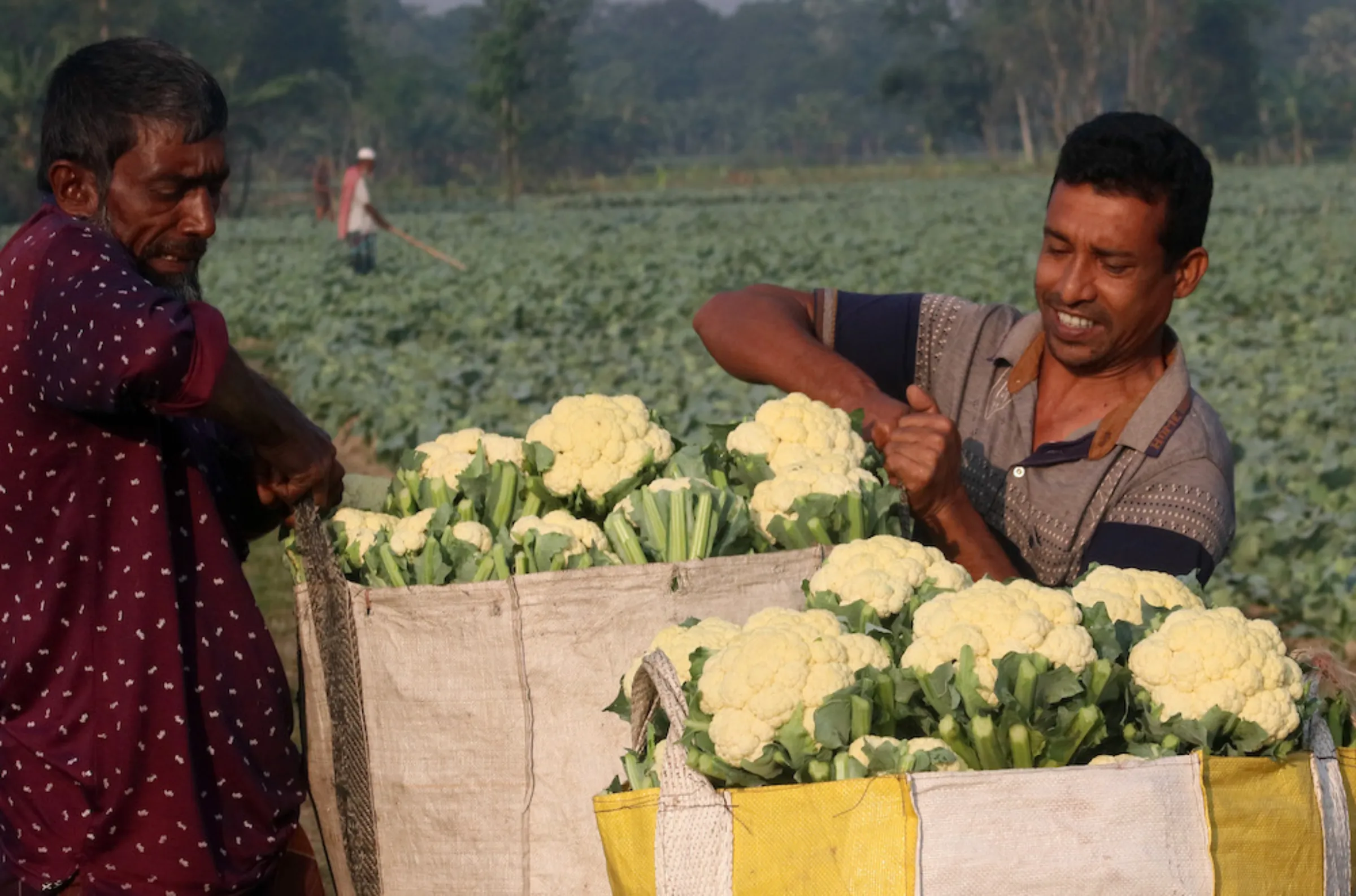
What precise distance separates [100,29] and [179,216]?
6734cm

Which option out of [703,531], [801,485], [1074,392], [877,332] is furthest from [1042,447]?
[703,531]

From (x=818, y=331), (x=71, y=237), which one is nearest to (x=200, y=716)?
(x=71, y=237)

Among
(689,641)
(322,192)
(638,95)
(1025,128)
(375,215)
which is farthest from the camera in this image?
(638,95)

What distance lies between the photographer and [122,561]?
232 cm

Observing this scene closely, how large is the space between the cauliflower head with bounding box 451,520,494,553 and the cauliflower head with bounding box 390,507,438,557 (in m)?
0.05

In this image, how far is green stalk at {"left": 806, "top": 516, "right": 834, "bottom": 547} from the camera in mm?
2664

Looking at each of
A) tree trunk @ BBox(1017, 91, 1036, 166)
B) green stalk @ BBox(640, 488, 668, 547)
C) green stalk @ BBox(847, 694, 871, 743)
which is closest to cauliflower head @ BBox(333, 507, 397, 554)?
green stalk @ BBox(640, 488, 668, 547)

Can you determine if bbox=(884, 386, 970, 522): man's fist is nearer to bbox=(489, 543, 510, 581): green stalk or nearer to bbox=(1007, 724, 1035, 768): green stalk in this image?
bbox=(489, 543, 510, 581): green stalk

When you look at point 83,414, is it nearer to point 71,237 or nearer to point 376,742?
point 71,237

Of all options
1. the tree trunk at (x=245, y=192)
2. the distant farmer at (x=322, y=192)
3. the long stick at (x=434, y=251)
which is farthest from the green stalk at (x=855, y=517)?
the tree trunk at (x=245, y=192)

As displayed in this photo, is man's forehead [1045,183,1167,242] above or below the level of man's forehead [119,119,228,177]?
below

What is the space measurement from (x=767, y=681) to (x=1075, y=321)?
1.24 meters

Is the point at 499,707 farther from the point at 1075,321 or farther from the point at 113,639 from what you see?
the point at 1075,321

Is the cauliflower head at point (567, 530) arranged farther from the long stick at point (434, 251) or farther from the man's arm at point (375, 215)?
the man's arm at point (375, 215)
